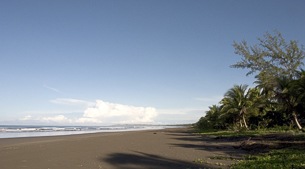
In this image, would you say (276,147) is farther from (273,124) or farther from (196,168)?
(273,124)

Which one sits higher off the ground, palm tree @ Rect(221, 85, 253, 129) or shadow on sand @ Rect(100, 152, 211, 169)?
palm tree @ Rect(221, 85, 253, 129)

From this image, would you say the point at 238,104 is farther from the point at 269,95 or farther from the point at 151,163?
the point at 151,163

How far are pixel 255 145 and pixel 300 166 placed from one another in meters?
8.10

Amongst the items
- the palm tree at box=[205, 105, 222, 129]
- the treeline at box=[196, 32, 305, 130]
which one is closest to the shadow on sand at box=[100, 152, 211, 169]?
the treeline at box=[196, 32, 305, 130]

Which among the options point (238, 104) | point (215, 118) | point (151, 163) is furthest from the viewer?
point (215, 118)

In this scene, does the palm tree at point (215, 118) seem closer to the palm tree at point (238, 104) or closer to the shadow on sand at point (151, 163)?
the palm tree at point (238, 104)

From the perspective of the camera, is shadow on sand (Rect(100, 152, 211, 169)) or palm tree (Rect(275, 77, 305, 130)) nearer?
shadow on sand (Rect(100, 152, 211, 169))

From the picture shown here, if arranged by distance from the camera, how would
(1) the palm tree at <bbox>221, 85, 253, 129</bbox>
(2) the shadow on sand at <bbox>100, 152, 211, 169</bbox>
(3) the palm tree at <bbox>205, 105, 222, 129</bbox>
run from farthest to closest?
(3) the palm tree at <bbox>205, 105, 222, 129</bbox>
(1) the palm tree at <bbox>221, 85, 253, 129</bbox>
(2) the shadow on sand at <bbox>100, 152, 211, 169</bbox>

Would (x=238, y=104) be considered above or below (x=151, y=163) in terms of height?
above

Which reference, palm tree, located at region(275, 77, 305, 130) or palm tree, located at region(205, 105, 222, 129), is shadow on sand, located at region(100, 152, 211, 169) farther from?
palm tree, located at region(205, 105, 222, 129)

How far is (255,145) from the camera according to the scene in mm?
17672

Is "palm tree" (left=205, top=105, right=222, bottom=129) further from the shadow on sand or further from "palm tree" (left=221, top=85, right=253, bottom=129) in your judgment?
the shadow on sand

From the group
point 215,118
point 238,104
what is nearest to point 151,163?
point 238,104

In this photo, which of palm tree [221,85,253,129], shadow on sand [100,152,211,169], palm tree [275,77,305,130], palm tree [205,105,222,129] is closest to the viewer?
shadow on sand [100,152,211,169]
